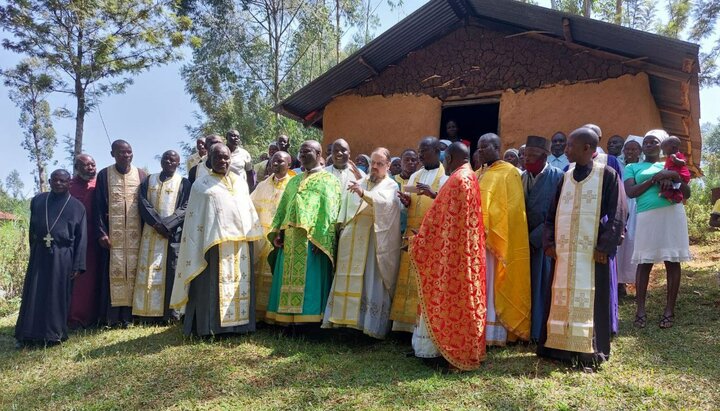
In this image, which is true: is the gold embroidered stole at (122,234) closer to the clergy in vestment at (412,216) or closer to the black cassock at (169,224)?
the black cassock at (169,224)

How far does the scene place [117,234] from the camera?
6379 millimetres

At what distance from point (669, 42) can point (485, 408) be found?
6027 millimetres

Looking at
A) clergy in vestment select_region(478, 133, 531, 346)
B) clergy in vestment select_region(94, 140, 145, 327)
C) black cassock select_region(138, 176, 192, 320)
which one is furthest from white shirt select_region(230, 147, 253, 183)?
clergy in vestment select_region(478, 133, 531, 346)

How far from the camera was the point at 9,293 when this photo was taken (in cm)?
931

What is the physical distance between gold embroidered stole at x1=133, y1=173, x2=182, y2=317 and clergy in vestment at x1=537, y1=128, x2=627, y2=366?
444cm

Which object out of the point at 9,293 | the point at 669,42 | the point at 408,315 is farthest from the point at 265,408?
the point at 9,293

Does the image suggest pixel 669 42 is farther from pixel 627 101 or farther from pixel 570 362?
pixel 570 362

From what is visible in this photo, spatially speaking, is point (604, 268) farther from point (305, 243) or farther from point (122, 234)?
point (122, 234)

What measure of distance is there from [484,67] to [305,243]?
18.7 feet

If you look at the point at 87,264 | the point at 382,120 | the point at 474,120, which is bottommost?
the point at 87,264

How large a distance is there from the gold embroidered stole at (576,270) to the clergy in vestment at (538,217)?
0.51 metres

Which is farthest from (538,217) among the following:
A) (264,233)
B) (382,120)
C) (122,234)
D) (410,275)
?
(382,120)

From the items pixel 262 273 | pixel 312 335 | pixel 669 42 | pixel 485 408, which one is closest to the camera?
pixel 485 408

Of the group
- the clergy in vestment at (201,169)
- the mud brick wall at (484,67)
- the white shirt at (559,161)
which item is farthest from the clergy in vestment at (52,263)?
the mud brick wall at (484,67)
